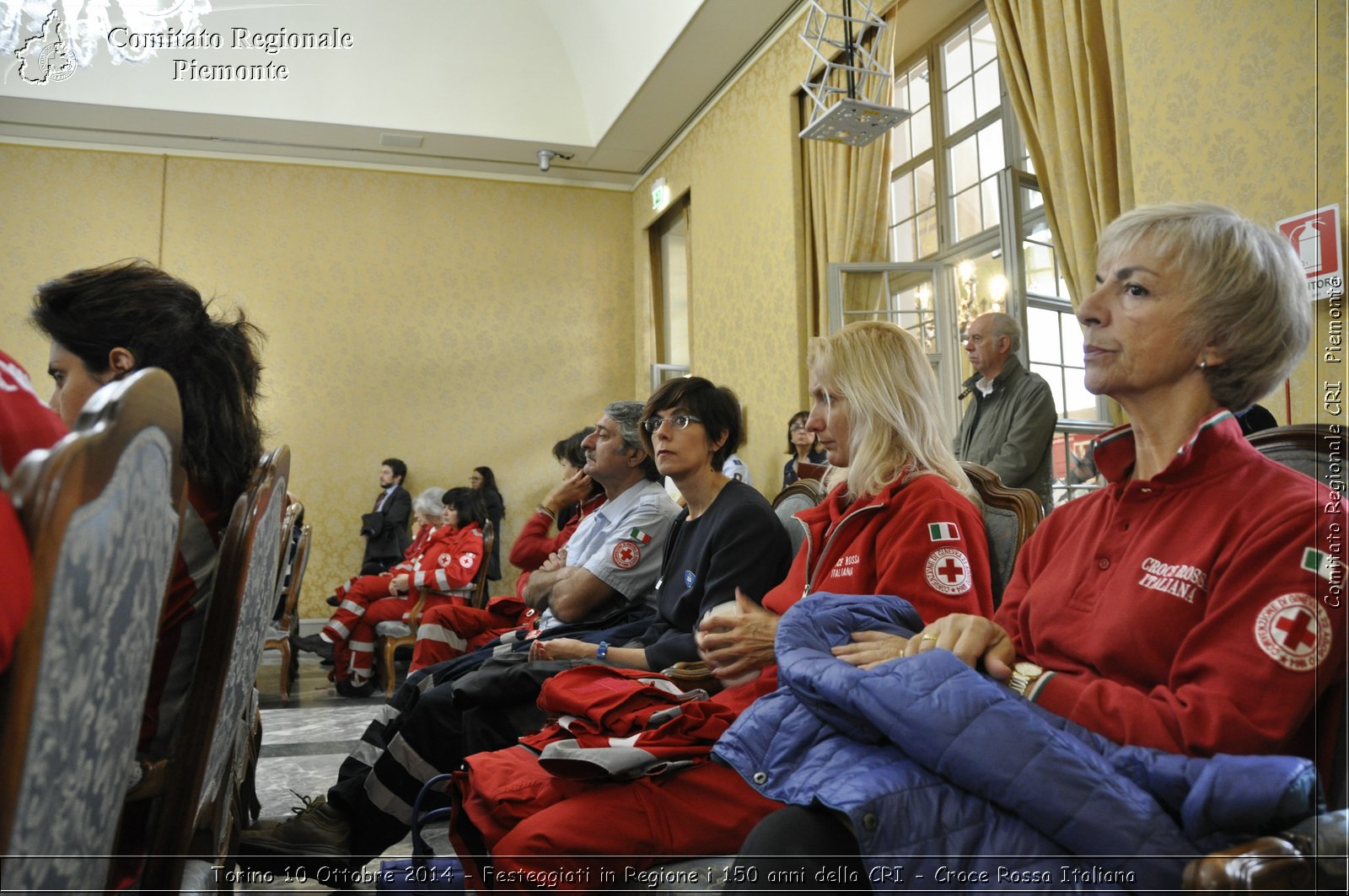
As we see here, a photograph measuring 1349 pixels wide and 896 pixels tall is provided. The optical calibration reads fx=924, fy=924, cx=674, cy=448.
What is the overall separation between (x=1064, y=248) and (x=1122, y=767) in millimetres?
3289

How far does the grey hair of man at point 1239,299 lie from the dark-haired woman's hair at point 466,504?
5.69 metres

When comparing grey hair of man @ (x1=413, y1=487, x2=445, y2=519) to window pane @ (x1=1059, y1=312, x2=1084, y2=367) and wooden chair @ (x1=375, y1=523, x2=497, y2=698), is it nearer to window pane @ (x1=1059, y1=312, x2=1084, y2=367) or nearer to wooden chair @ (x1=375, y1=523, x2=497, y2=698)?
wooden chair @ (x1=375, y1=523, x2=497, y2=698)

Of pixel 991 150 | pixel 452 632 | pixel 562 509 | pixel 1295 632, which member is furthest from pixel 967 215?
pixel 1295 632

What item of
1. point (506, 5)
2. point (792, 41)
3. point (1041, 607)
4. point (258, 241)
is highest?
point (506, 5)

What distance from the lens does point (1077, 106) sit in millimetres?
3678

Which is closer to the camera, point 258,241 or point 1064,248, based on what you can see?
point 1064,248

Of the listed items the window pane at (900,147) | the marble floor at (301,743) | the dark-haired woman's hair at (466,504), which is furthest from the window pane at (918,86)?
the marble floor at (301,743)

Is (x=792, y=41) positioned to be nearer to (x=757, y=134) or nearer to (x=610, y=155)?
(x=757, y=134)

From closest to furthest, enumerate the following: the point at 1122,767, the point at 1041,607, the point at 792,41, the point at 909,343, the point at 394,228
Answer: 1. the point at 1122,767
2. the point at 1041,607
3. the point at 909,343
4. the point at 792,41
5. the point at 394,228

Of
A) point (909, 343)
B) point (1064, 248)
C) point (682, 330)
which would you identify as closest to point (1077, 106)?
point (1064, 248)

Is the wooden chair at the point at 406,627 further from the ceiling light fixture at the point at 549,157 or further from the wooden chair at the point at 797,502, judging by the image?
the ceiling light fixture at the point at 549,157

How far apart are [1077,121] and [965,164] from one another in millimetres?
1681

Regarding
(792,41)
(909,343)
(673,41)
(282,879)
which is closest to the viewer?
(909,343)

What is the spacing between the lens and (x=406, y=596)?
18.1 feet
